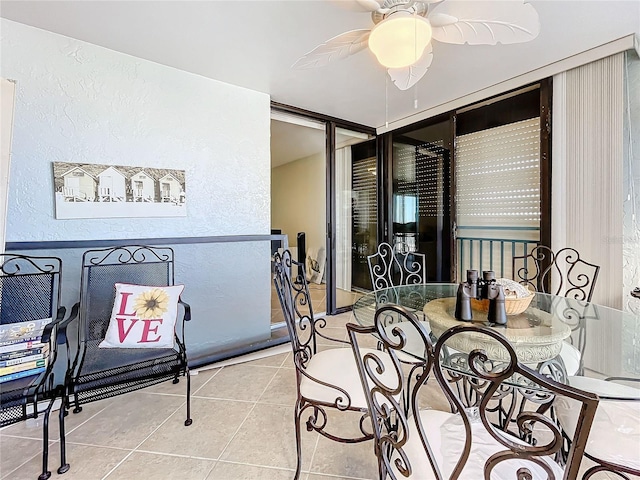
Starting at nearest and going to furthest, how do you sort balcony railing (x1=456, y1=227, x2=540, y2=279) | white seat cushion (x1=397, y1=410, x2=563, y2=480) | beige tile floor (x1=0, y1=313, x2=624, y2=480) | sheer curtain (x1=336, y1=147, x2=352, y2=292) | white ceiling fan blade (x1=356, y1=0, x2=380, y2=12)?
white seat cushion (x1=397, y1=410, x2=563, y2=480) → white ceiling fan blade (x1=356, y1=0, x2=380, y2=12) → beige tile floor (x1=0, y1=313, x2=624, y2=480) → balcony railing (x1=456, y1=227, x2=540, y2=279) → sheer curtain (x1=336, y1=147, x2=352, y2=292)

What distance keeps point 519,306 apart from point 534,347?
0.99 feet

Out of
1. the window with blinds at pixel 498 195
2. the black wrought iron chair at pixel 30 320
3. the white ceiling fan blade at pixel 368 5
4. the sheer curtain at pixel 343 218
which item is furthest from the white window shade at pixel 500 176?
the black wrought iron chair at pixel 30 320

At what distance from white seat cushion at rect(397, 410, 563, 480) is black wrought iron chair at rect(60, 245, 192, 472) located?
1.33 metres

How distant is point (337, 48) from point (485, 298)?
149 centimetres

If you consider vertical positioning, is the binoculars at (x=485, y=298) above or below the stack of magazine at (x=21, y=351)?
above

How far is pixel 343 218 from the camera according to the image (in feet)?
13.3

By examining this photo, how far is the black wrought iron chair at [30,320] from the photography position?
4.58 feet

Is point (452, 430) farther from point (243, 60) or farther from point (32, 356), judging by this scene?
point (243, 60)

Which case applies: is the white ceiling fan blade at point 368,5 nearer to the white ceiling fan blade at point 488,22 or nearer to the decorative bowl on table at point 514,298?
the white ceiling fan blade at point 488,22

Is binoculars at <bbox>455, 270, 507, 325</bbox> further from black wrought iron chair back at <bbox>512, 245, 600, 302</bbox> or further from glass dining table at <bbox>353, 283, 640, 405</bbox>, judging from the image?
black wrought iron chair back at <bbox>512, 245, 600, 302</bbox>

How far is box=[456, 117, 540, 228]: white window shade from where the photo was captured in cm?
299

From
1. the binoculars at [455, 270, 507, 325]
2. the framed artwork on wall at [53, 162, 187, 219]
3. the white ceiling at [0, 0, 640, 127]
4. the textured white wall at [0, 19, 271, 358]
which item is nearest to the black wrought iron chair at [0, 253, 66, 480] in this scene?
the textured white wall at [0, 19, 271, 358]

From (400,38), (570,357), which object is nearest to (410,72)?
(400,38)

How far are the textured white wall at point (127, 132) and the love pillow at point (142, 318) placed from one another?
0.56m
